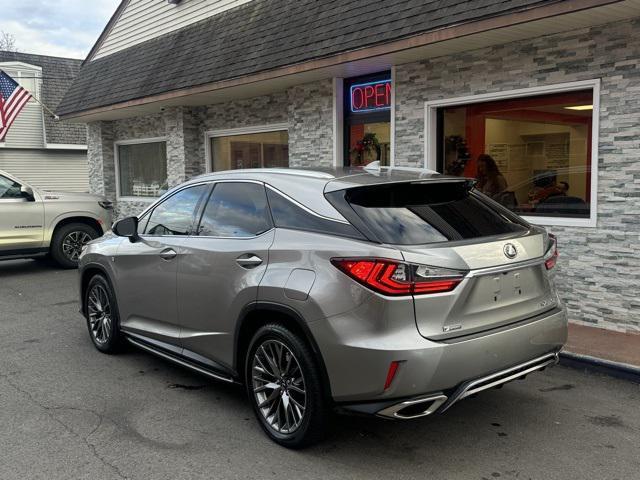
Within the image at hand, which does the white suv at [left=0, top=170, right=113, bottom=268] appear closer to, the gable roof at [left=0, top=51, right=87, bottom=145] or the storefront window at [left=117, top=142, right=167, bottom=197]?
the storefront window at [left=117, top=142, right=167, bottom=197]

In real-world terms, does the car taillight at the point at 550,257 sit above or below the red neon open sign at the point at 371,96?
below

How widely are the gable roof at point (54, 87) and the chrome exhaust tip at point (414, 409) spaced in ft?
76.2

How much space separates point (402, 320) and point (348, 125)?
638 centimetres

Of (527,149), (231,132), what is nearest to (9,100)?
(231,132)

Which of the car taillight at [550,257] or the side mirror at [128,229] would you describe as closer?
the car taillight at [550,257]

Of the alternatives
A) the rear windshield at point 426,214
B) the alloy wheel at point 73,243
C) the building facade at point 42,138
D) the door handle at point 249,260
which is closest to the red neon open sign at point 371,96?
the rear windshield at point 426,214

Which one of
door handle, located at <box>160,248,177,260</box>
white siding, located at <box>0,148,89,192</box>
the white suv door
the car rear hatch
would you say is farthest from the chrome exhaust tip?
white siding, located at <box>0,148,89,192</box>

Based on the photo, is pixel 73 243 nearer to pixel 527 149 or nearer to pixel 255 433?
pixel 527 149

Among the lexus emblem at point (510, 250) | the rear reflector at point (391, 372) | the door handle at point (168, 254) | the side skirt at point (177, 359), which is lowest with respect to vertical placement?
the side skirt at point (177, 359)

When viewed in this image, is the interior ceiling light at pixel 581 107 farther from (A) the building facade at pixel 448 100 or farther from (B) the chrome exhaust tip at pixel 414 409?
(B) the chrome exhaust tip at pixel 414 409

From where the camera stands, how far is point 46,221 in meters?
10.5

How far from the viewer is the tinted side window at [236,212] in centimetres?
407

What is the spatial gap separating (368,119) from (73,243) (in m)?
6.05

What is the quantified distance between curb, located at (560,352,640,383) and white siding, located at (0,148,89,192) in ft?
71.1
